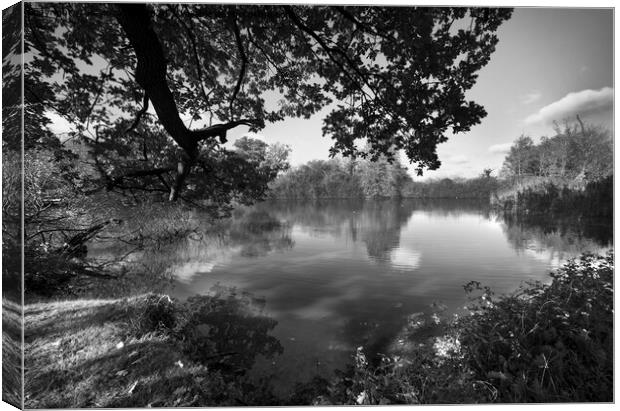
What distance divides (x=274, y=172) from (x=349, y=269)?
3029mm

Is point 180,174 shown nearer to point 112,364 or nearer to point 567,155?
point 112,364

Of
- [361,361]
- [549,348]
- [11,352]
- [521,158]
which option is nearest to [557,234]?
[521,158]

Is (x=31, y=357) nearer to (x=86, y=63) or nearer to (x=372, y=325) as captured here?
(x=86, y=63)

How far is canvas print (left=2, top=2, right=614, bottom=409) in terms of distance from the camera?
2.26 metres

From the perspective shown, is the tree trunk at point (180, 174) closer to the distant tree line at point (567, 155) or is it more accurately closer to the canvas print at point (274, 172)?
the canvas print at point (274, 172)

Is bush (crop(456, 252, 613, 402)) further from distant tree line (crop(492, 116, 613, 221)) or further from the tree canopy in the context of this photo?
the tree canopy

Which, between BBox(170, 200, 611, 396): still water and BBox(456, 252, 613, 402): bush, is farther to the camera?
BBox(170, 200, 611, 396): still water

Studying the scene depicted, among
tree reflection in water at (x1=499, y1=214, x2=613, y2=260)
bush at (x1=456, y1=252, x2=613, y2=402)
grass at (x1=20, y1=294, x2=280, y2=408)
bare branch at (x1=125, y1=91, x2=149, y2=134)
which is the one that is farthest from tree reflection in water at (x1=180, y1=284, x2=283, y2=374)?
tree reflection in water at (x1=499, y1=214, x2=613, y2=260)

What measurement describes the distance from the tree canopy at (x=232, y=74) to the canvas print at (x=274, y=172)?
2 cm

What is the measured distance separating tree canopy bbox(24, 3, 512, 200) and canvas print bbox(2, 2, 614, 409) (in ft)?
0.07

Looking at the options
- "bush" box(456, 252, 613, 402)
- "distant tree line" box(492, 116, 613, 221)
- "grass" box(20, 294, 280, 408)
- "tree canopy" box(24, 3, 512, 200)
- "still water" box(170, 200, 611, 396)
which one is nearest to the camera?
"bush" box(456, 252, 613, 402)

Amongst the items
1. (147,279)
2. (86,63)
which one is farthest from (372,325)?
(86,63)

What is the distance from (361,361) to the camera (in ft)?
9.82

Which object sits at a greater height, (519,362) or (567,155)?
(567,155)
